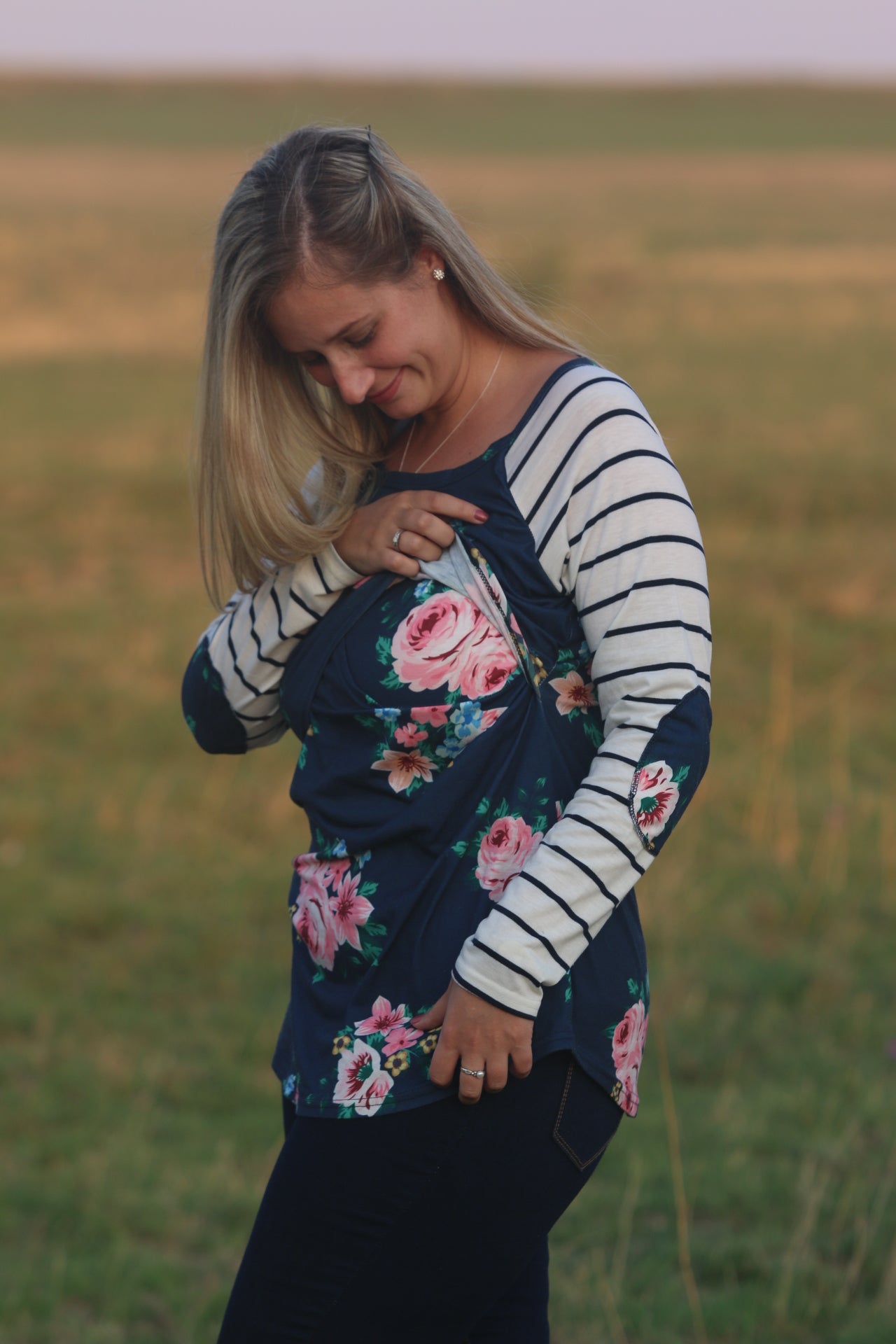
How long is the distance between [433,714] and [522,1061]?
15.1 inches

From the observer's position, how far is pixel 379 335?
5.75ft

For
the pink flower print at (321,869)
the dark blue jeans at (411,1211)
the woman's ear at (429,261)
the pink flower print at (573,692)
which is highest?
the woman's ear at (429,261)

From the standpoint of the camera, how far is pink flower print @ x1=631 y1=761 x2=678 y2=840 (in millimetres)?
1527

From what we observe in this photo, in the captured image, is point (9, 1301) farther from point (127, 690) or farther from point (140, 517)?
point (140, 517)

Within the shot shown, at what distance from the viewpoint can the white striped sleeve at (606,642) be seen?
59.6 inches

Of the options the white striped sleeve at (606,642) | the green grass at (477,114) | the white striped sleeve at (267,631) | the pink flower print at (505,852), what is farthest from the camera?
the green grass at (477,114)

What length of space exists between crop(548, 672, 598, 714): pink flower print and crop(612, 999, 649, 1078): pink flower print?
343 millimetres

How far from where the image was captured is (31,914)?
17.5 ft

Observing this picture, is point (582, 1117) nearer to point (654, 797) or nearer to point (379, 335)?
point (654, 797)

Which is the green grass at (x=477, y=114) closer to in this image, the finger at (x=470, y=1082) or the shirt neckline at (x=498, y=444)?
the shirt neckline at (x=498, y=444)

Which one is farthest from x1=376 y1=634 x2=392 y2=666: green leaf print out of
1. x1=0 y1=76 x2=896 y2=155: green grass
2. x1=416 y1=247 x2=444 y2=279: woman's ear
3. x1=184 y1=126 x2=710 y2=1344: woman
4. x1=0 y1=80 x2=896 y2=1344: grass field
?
x1=0 y1=76 x2=896 y2=155: green grass

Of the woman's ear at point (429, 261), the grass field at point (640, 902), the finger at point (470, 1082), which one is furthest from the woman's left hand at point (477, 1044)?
the grass field at point (640, 902)

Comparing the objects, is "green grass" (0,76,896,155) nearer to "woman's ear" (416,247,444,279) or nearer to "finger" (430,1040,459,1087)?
"woman's ear" (416,247,444,279)

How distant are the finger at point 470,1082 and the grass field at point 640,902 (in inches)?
38.5
